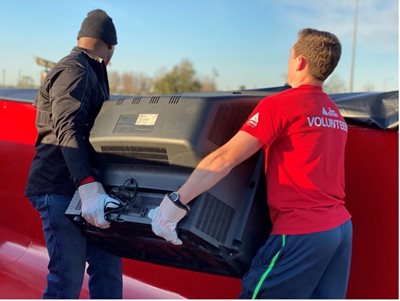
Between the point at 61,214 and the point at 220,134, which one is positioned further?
the point at 61,214

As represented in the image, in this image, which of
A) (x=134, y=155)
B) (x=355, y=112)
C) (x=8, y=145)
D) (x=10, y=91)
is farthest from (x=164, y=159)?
(x=10, y=91)

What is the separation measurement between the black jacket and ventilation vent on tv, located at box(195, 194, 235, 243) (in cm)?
60

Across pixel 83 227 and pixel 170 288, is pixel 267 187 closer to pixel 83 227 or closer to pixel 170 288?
pixel 83 227

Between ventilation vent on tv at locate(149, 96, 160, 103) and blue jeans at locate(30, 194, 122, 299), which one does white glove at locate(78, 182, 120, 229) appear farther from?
ventilation vent on tv at locate(149, 96, 160, 103)

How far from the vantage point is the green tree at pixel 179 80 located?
152 feet

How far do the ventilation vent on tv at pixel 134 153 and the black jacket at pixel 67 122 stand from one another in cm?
12

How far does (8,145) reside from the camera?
4219 mm

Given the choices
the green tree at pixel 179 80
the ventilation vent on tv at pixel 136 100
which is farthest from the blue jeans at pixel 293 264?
the green tree at pixel 179 80

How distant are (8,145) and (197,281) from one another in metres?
1.86

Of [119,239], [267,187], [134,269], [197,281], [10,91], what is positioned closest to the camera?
[267,187]

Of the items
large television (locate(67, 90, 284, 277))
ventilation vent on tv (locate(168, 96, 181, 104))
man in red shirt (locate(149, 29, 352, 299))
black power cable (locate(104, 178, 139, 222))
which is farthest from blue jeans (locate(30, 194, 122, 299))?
ventilation vent on tv (locate(168, 96, 181, 104))

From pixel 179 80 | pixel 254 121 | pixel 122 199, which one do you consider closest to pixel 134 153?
pixel 122 199

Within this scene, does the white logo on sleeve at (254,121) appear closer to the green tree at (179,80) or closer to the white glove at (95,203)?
the white glove at (95,203)

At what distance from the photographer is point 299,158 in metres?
2.19
